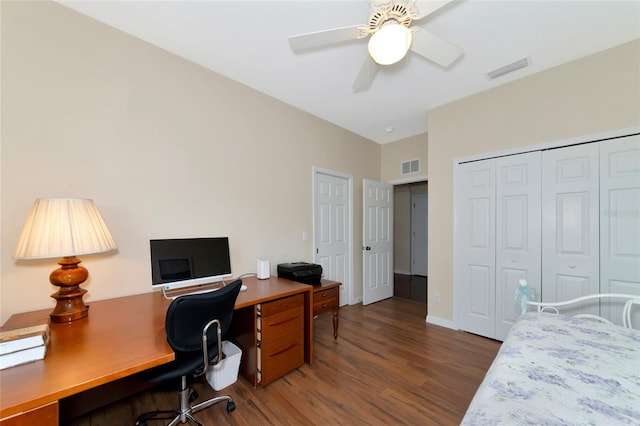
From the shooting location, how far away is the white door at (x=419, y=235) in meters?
6.17

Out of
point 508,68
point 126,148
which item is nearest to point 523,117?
point 508,68

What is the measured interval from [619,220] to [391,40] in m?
2.56

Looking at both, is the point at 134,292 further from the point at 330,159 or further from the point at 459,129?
the point at 459,129

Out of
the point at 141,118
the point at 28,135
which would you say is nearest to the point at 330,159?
the point at 141,118

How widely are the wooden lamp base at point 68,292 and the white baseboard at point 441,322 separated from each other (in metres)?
3.47

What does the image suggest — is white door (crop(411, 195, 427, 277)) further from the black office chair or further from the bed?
the black office chair

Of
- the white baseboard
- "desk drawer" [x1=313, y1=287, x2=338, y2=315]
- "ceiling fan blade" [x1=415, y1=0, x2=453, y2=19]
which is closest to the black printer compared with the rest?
"desk drawer" [x1=313, y1=287, x2=338, y2=315]

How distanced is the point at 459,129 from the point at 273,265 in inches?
112

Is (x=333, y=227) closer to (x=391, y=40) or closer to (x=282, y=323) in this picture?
(x=282, y=323)

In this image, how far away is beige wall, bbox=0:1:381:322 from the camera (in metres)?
1.57

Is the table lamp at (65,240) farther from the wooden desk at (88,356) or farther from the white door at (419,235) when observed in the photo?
the white door at (419,235)

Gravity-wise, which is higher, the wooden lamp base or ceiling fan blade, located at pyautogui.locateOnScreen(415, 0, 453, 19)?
ceiling fan blade, located at pyautogui.locateOnScreen(415, 0, 453, 19)

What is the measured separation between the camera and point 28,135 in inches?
62.7

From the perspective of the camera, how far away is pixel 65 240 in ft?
4.49
